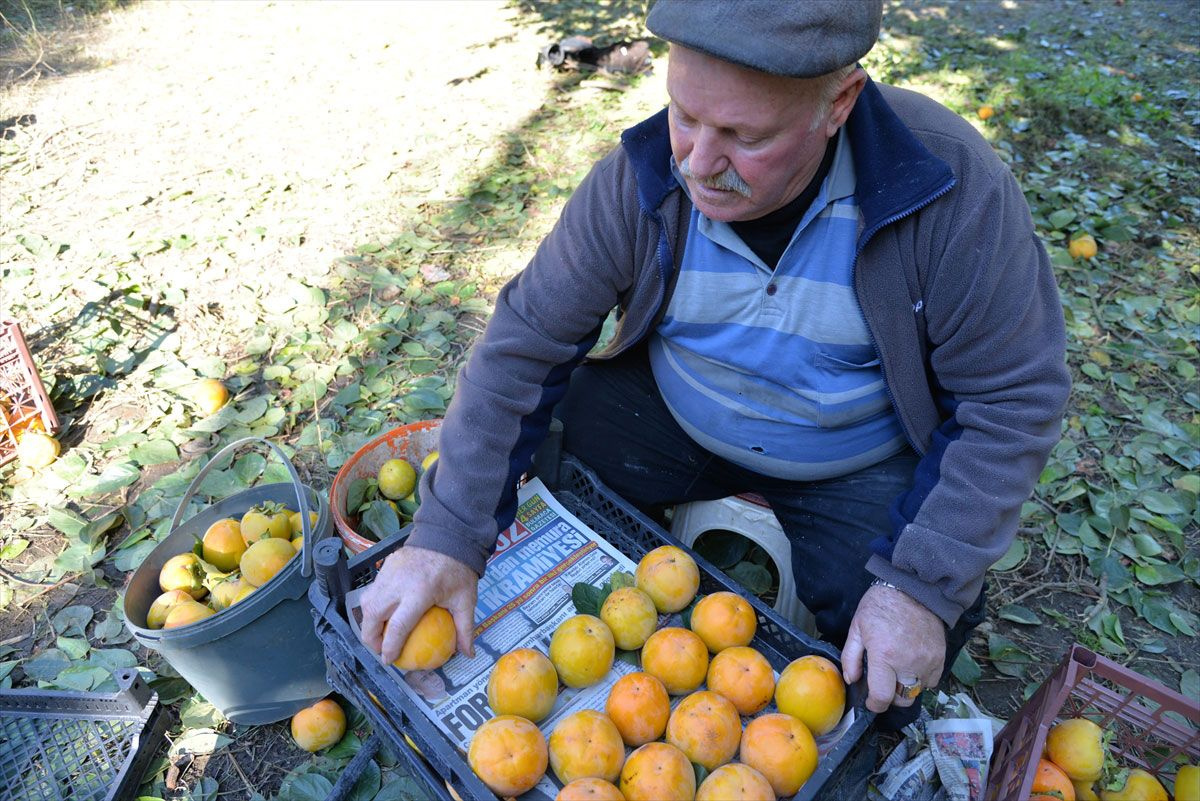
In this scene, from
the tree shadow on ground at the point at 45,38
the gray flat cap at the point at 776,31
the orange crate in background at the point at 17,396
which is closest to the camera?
the gray flat cap at the point at 776,31

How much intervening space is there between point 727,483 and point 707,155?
1.04m

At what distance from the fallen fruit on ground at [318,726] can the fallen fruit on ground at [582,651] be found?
29.7 inches

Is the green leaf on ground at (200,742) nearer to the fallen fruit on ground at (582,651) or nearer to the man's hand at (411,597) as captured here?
the man's hand at (411,597)

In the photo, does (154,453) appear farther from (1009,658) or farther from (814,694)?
(1009,658)

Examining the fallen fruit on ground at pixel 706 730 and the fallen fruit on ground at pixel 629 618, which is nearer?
the fallen fruit on ground at pixel 706 730

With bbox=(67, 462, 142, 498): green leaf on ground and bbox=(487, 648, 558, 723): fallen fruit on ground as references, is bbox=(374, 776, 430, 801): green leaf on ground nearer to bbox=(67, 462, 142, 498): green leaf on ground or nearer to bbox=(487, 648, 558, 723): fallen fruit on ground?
bbox=(487, 648, 558, 723): fallen fruit on ground

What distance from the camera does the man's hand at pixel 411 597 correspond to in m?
1.63

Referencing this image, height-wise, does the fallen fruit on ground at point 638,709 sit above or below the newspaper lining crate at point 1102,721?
above

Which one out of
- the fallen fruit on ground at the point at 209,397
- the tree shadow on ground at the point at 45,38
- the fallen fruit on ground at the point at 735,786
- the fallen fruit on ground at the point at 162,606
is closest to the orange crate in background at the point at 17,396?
the fallen fruit on ground at the point at 209,397

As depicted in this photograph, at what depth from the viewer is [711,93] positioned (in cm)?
143

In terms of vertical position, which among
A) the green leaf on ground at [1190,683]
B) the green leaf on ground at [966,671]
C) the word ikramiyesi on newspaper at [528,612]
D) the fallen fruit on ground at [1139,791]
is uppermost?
the word ikramiyesi on newspaper at [528,612]

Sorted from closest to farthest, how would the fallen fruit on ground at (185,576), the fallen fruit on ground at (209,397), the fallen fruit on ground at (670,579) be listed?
the fallen fruit on ground at (670,579) → the fallen fruit on ground at (185,576) → the fallen fruit on ground at (209,397)

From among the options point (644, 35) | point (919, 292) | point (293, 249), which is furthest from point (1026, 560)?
point (644, 35)

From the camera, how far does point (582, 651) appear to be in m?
1.72
